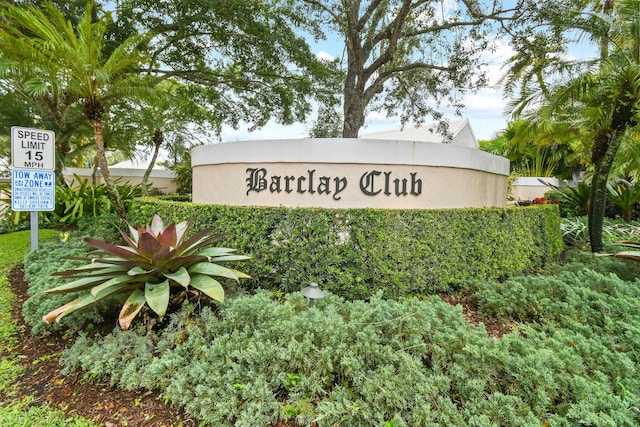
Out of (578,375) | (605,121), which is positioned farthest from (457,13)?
(578,375)

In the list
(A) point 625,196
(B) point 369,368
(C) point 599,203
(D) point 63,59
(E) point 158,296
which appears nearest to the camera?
(B) point 369,368

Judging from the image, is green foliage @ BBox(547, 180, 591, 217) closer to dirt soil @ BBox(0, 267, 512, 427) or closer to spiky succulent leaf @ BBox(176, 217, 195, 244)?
spiky succulent leaf @ BBox(176, 217, 195, 244)

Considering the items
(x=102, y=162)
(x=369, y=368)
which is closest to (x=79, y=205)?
(x=102, y=162)

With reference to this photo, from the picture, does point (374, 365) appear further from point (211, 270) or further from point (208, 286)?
point (211, 270)

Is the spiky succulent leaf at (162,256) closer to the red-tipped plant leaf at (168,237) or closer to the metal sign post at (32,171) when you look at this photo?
the red-tipped plant leaf at (168,237)

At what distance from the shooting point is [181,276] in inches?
120

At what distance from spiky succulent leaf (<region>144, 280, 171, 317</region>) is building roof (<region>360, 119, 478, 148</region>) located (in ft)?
48.3

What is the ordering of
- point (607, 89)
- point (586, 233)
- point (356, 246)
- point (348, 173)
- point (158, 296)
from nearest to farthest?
point (158, 296) < point (356, 246) < point (348, 173) < point (607, 89) < point (586, 233)

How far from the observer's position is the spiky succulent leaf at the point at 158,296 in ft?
9.11

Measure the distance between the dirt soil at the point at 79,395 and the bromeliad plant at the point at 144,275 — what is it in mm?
462

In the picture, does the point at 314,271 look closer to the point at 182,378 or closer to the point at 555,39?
the point at 182,378

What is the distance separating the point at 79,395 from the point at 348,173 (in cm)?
374

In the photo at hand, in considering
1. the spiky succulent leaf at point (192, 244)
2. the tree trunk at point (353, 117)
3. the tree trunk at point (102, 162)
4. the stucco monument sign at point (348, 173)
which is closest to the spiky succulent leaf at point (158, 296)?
the spiky succulent leaf at point (192, 244)

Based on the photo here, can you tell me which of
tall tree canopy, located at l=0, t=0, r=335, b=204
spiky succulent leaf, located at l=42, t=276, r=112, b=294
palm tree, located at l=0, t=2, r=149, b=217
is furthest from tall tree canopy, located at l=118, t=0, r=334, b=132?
spiky succulent leaf, located at l=42, t=276, r=112, b=294
